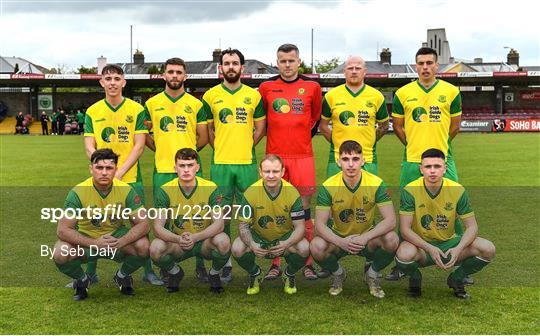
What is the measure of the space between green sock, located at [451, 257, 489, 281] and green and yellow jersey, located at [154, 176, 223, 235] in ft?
6.25

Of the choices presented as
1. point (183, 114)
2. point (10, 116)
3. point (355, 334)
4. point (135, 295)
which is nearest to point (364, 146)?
point (183, 114)

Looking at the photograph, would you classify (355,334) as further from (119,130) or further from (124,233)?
(119,130)

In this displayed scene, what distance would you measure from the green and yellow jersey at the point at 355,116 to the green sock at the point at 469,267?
131cm

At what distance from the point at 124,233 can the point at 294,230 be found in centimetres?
133

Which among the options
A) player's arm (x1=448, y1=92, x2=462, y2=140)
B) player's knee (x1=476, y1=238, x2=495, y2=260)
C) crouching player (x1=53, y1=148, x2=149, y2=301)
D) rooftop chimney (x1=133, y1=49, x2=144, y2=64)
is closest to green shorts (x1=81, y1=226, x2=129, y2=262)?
crouching player (x1=53, y1=148, x2=149, y2=301)

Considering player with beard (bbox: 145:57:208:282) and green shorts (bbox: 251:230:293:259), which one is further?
player with beard (bbox: 145:57:208:282)

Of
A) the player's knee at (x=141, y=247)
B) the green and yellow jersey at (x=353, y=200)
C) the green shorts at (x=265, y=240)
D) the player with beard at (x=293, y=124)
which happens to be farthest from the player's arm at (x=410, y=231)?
the player's knee at (x=141, y=247)

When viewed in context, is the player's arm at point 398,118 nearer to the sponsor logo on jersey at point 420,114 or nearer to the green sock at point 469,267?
the sponsor logo on jersey at point 420,114

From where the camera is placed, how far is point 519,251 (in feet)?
18.4

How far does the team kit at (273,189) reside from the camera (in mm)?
4289

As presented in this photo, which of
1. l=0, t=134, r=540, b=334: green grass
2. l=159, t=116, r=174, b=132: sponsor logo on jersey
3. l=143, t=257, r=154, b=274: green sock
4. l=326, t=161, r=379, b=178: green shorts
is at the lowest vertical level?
l=0, t=134, r=540, b=334: green grass

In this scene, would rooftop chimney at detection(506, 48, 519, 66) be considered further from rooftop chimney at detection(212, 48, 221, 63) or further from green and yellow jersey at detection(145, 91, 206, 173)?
green and yellow jersey at detection(145, 91, 206, 173)

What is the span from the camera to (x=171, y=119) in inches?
199

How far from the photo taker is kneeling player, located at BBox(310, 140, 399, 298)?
4277mm
